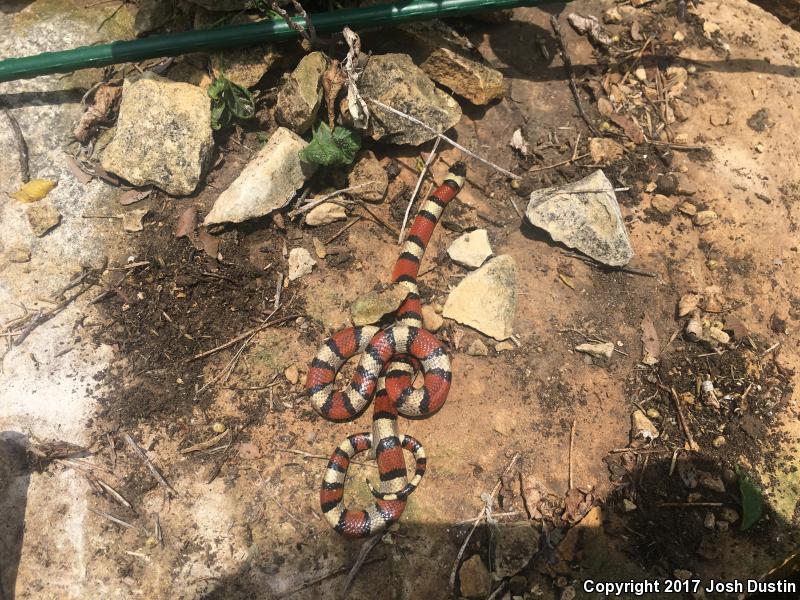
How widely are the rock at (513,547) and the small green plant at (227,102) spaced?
395 cm

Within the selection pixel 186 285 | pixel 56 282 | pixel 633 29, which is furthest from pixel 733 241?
pixel 56 282

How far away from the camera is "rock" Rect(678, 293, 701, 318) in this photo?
165 inches

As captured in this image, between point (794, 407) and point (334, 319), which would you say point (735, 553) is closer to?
point (794, 407)

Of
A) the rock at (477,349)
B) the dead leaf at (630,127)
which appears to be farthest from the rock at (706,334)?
the dead leaf at (630,127)

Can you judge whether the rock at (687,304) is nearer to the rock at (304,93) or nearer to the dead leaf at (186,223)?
the rock at (304,93)

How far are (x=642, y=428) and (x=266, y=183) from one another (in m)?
3.54

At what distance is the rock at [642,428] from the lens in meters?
3.77

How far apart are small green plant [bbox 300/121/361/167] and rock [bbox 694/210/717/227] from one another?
310 cm

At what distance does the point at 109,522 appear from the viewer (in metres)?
3.46

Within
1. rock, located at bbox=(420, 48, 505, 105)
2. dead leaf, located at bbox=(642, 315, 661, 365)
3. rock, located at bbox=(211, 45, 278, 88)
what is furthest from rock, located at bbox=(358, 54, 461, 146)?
dead leaf, located at bbox=(642, 315, 661, 365)

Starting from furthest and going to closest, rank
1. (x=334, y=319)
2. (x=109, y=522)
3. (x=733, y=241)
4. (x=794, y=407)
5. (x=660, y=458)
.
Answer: (x=733, y=241), (x=334, y=319), (x=794, y=407), (x=660, y=458), (x=109, y=522)

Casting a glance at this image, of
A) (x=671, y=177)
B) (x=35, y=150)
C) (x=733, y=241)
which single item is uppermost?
(x=35, y=150)

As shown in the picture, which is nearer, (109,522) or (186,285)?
(109,522)

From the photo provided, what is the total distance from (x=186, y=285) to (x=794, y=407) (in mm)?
4919
